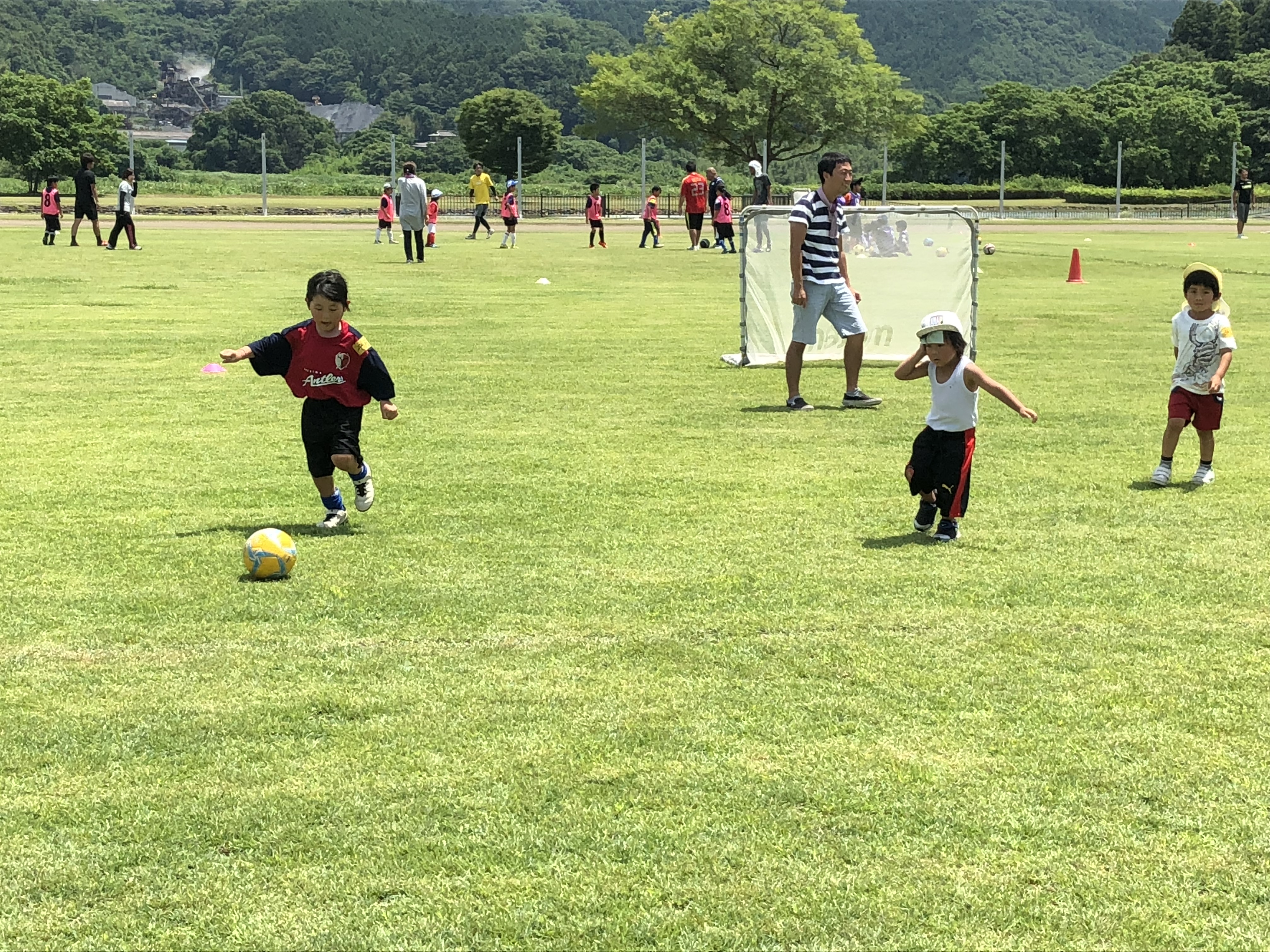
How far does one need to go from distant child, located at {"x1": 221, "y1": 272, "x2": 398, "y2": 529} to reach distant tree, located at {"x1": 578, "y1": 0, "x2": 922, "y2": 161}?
7363 cm

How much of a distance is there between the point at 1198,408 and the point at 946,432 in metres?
2.27

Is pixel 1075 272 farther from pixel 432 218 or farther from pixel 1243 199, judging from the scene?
pixel 1243 199

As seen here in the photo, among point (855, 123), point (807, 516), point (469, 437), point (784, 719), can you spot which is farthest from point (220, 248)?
point (855, 123)

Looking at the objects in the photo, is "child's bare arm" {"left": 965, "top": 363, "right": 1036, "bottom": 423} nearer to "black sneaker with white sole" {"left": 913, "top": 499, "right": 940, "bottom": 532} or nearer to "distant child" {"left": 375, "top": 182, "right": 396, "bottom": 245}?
"black sneaker with white sole" {"left": 913, "top": 499, "right": 940, "bottom": 532}

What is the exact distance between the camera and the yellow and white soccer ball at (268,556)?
675 centimetres

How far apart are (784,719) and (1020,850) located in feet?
Result: 3.76

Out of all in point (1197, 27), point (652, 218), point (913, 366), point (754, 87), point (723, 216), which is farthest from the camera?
point (1197, 27)

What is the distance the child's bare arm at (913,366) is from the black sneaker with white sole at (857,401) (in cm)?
416

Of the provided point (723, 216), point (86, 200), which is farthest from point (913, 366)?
point (86, 200)

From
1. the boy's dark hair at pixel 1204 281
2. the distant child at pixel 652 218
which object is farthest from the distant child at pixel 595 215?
the boy's dark hair at pixel 1204 281

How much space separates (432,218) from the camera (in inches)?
1527

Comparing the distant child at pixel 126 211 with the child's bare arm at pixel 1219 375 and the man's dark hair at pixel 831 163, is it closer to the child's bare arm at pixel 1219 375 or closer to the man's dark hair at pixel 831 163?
the man's dark hair at pixel 831 163

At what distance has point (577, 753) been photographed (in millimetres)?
4691

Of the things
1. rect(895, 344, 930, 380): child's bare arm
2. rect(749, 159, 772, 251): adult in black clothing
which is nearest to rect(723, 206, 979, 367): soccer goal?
rect(749, 159, 772, 251): adult in black clothing
